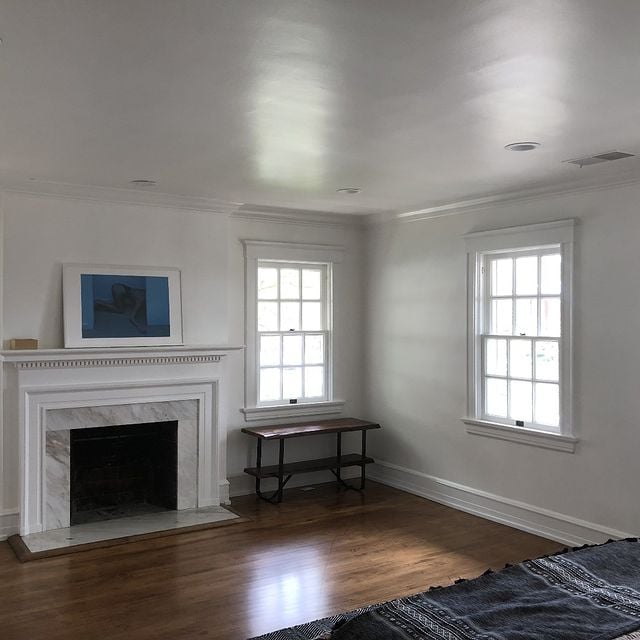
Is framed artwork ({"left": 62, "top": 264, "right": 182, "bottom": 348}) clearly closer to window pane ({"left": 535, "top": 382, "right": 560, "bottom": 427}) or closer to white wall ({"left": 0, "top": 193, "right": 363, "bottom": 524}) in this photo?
white wall ({"left": 0, "top": 193, "right": 363, "bottom": 524})

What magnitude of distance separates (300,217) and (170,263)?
1.39m

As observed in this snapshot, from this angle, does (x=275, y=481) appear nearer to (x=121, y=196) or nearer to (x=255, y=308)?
(x=255, y=308)

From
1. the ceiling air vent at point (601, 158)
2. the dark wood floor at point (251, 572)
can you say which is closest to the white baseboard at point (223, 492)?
the dark wood floor at point (251, 572)

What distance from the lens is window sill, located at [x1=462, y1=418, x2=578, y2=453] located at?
16.1 feet

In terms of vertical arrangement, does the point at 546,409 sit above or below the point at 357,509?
above

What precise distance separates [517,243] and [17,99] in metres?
3.60

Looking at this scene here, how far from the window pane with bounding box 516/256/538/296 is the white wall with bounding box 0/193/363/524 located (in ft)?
6.37

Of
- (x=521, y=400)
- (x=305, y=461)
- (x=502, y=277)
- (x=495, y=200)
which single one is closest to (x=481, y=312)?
(x=502, y=277)

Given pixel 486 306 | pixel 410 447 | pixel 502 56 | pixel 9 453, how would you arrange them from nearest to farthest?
pixel 502 56 → pixel 9 453 → pixel 486 306 → pixel 410 447

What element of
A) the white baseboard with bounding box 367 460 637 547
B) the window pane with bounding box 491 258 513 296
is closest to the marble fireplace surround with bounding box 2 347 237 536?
the white baseboard with bounding box 367 460 637 547

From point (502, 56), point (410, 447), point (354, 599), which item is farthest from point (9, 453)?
point (502, 56)

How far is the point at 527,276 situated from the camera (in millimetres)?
5266

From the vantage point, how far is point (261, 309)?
6.36 metres

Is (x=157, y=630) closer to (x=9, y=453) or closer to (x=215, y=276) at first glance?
(x=9, y=453)
